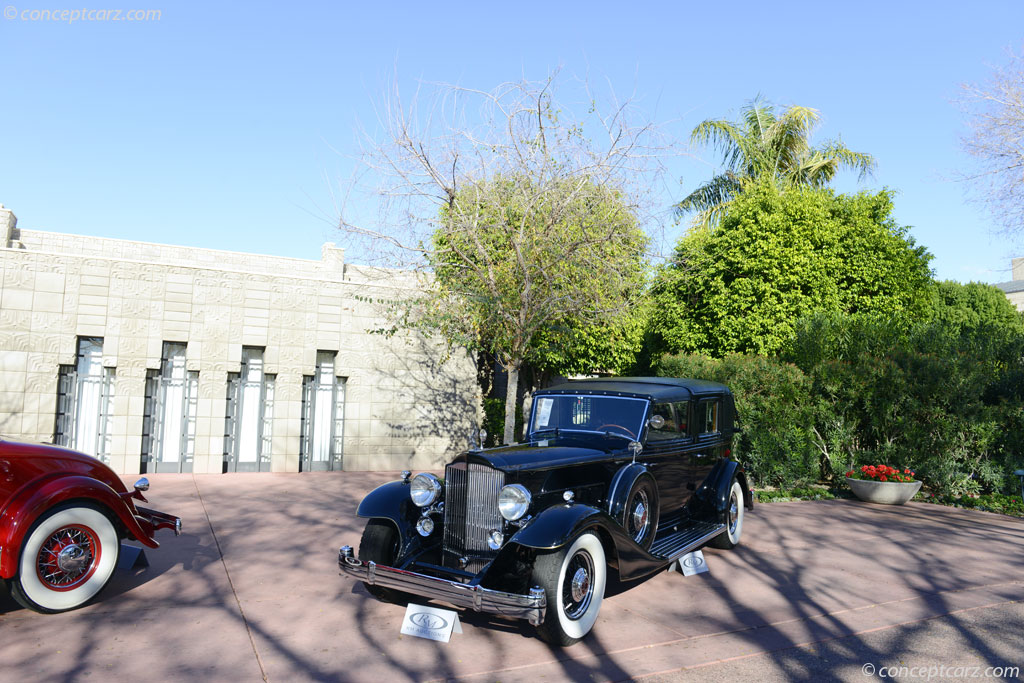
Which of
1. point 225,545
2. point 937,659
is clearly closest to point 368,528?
point 225,545

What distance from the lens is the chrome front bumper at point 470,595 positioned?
169 inches

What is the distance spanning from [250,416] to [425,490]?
32.5ft

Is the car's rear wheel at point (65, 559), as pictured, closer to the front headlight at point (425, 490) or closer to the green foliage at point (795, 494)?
the front headlight at point (425, 490)

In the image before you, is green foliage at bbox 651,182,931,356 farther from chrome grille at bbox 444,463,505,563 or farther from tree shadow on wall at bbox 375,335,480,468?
chrome grille at bbox 444,463,505,563

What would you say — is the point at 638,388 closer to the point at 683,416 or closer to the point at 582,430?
the point at 683,416

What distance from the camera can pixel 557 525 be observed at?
15.2 feet

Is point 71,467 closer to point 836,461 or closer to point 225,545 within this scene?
point 225,545

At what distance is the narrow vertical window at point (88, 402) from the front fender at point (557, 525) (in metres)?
11.4

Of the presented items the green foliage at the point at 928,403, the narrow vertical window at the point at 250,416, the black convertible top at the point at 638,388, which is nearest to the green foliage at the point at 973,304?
the green foliage at the point at 928,403

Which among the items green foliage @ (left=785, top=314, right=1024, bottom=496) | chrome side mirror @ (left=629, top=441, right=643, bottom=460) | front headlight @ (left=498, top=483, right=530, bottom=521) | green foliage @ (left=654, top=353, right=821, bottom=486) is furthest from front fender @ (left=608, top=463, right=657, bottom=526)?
green foliage @ (left=785, top=314, right=1024, bottom=496)

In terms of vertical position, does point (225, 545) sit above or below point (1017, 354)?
below

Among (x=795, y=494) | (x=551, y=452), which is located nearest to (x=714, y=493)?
(x=551, y=452)

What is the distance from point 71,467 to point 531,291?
243 inches

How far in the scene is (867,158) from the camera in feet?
69.6
